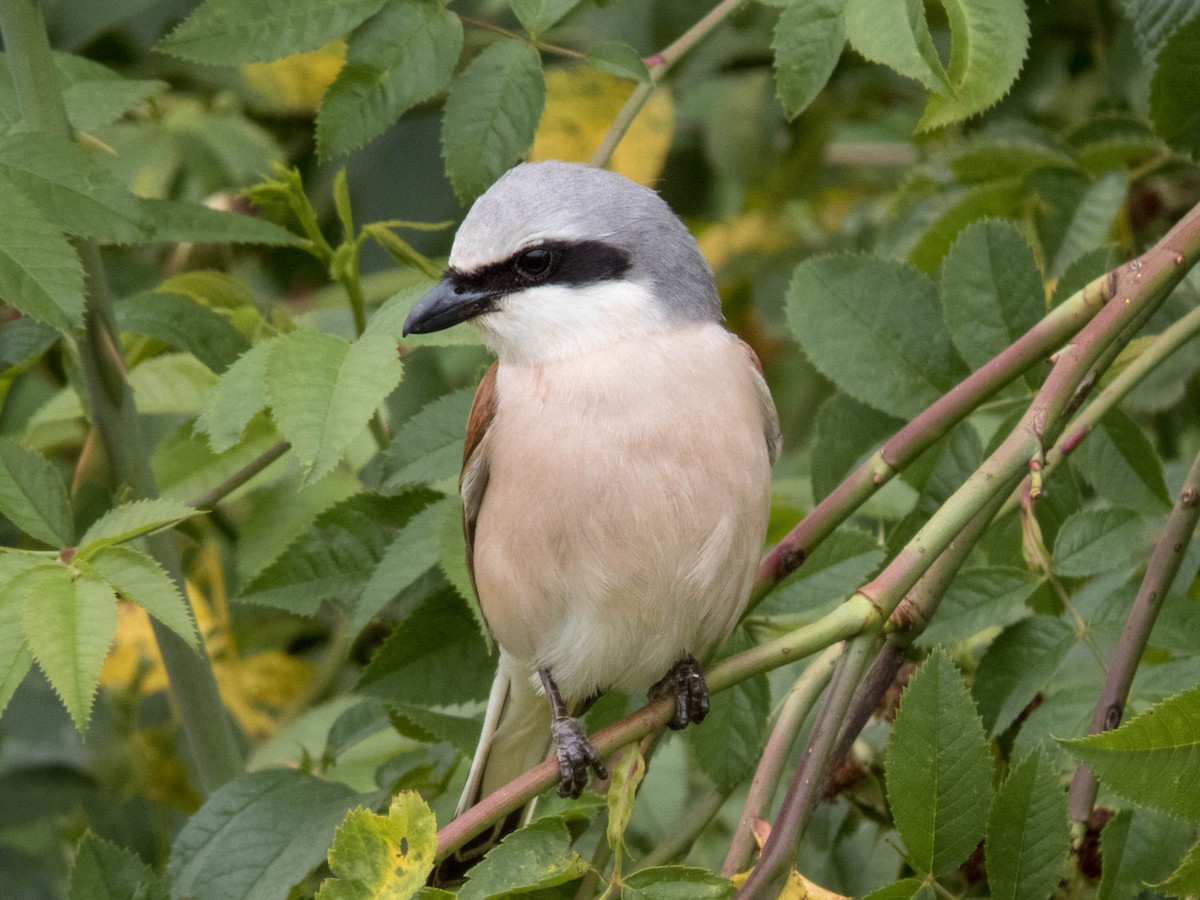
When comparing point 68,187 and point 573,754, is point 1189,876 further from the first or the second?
point 68,187

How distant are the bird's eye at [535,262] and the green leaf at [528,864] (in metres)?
0.99

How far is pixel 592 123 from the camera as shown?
364 centimetres

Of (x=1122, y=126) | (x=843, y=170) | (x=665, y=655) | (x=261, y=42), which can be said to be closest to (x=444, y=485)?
(x=665, y=655)

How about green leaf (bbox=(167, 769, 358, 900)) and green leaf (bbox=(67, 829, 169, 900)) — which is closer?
green leaf (bbox=(67, 829, 169, 900))

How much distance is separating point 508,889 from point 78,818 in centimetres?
224

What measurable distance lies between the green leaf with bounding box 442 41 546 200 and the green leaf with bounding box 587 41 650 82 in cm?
10

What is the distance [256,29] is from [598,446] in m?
0.82

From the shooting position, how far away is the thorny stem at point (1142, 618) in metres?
2.01

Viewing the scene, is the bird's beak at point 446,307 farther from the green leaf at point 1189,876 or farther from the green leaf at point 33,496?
the green leaf at point 1189,876

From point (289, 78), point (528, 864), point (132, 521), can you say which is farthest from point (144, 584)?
point (289, 78)

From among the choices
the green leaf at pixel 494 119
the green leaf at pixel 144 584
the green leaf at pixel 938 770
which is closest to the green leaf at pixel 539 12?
the green leaf at pixel 494 119

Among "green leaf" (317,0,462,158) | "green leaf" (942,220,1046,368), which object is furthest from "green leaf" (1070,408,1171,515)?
"green leaf" (317,0,462,158)

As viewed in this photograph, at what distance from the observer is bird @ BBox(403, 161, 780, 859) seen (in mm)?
2207

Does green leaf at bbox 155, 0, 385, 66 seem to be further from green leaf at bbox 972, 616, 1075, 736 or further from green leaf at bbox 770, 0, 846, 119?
green leaf at bbox 972, 616, 1075, 736
